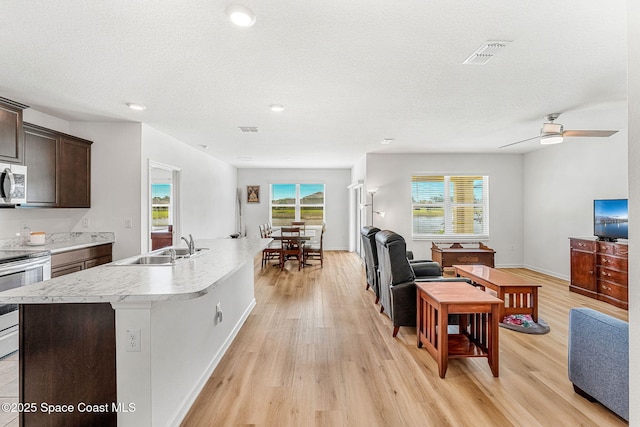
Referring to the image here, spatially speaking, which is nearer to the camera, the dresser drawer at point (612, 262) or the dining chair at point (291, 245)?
the dresser drawer at point (612, 262)

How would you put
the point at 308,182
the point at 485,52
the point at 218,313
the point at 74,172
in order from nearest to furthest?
the point at 485,52
the point at 218,313
the point at 74,172
the point at 308,182

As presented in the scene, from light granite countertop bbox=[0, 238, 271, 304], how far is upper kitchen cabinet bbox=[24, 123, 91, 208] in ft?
6.77

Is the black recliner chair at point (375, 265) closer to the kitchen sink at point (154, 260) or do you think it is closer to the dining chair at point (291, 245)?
the dining chair at point (291, 245)

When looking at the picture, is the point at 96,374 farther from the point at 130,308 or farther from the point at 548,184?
the point at 548,184

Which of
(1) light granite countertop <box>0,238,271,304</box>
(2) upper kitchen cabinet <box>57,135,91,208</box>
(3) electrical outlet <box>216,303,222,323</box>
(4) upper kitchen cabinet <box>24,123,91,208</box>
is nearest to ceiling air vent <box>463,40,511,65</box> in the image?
(1) light granite countertop <box>0,238,271,304</box>

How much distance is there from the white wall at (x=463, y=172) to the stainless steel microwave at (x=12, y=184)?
5.46 m

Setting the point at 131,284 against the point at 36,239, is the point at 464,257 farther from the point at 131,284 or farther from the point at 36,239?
the point at 36,239

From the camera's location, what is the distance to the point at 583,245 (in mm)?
4539

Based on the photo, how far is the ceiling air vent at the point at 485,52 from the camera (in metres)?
2.08

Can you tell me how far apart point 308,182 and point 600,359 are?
7.52 meters

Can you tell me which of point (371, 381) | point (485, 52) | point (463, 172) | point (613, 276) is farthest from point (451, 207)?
point (371, 381)

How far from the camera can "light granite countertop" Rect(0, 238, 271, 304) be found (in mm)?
1438

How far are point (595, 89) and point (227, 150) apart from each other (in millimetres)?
5570

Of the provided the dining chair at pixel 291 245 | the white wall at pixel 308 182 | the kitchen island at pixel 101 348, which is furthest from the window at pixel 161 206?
the kitchen island at pixel 101 348
